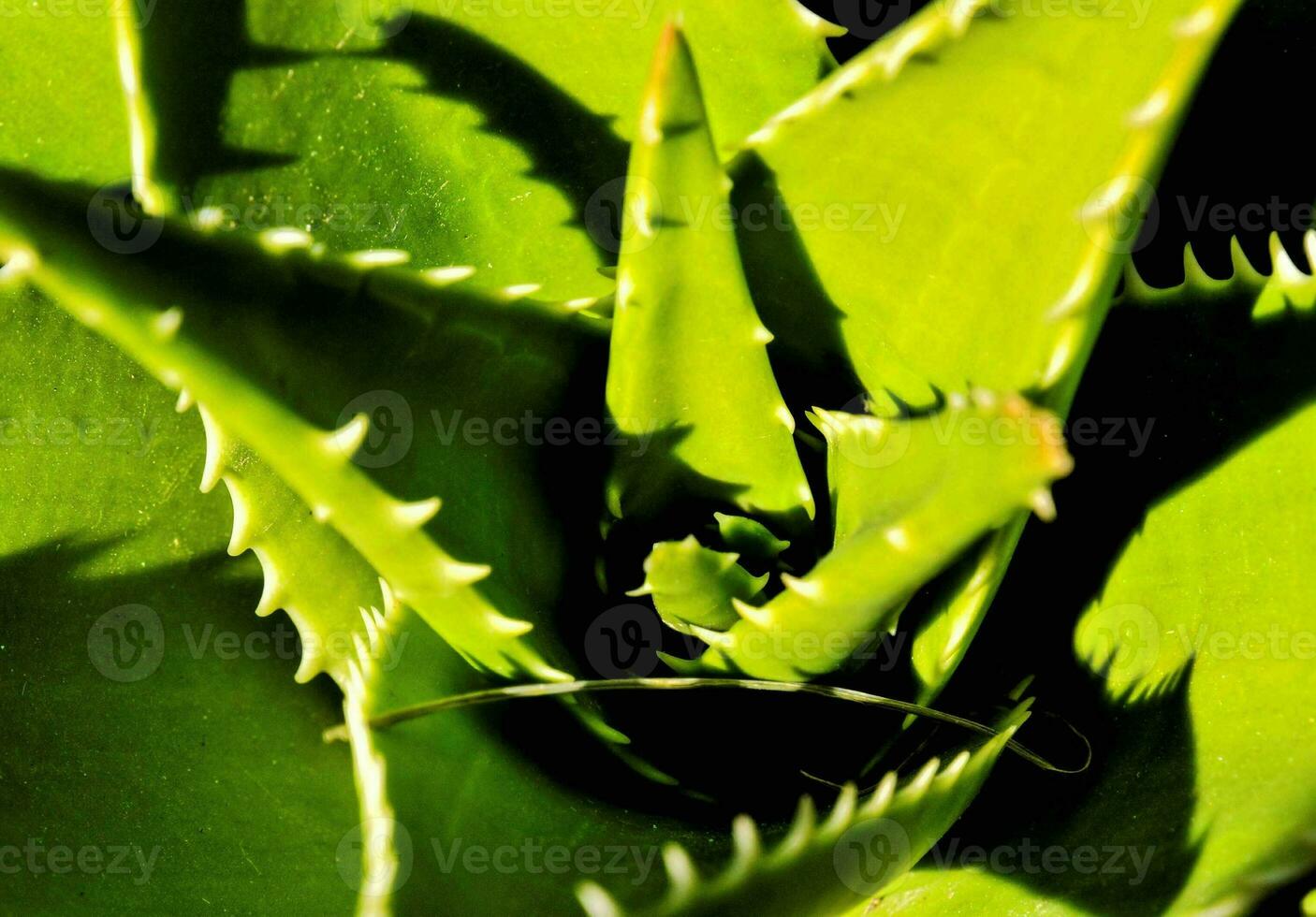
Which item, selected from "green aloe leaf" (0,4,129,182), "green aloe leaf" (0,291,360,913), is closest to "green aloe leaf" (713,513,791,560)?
"green aloe leaf" (0,291,360,913)

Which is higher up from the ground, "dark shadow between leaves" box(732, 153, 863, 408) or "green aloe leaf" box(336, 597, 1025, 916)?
"dark shadow between leaves" box(732, 153, 863, 408)

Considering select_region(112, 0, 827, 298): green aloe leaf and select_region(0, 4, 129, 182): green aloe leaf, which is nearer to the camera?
select_region(112, 0, 827, 298): green aloe leaf

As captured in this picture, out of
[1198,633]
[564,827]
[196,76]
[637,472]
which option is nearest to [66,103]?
[196,76]

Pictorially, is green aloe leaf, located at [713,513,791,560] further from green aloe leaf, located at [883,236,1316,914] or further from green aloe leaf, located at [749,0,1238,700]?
green aloe leaf, located at [883,236,1316,914]

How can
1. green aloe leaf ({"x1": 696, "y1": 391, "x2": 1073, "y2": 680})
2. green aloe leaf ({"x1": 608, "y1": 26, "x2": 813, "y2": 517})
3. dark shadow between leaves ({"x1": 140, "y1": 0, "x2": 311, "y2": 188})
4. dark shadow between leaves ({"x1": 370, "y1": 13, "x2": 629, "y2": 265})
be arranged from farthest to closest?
dark shadow between leaves ({"x1": 370, "y1": 13, "x2": 629, "y2": 265}) → dark shadow between leaves ({"x1": 140, "y1": 0, "x2": 311, "y2": 188}) → green aloe leaf ({"x1": 608, "y1": 26, "x2": 813, "y2": 517}) → green aloe leaf ({"x1": 696, "y1": 391, "x2": 1073, "y2": 680})

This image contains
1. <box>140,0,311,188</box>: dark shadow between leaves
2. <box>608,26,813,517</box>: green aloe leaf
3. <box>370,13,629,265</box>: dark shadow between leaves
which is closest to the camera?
<box>608,26,813,517</box>: green aloe leaf

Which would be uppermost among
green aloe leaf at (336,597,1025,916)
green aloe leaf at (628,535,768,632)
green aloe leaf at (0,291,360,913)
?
green aloe leaf at (628,535,768,632)

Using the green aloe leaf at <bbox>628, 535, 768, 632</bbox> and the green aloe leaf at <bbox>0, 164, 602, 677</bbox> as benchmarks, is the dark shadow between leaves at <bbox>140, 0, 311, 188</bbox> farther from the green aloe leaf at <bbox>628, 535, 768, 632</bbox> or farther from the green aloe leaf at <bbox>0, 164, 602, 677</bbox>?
the green aloe leaf at <bbox>628, 535, 768, 632</bbox>

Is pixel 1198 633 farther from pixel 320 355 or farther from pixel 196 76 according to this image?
pixel 196 76

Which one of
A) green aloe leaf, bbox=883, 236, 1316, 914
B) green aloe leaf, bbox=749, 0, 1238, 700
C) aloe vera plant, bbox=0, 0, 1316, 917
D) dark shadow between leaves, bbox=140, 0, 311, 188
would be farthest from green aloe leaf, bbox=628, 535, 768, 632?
dark shadow between leaves, bbox=140, 0, 311, 188
